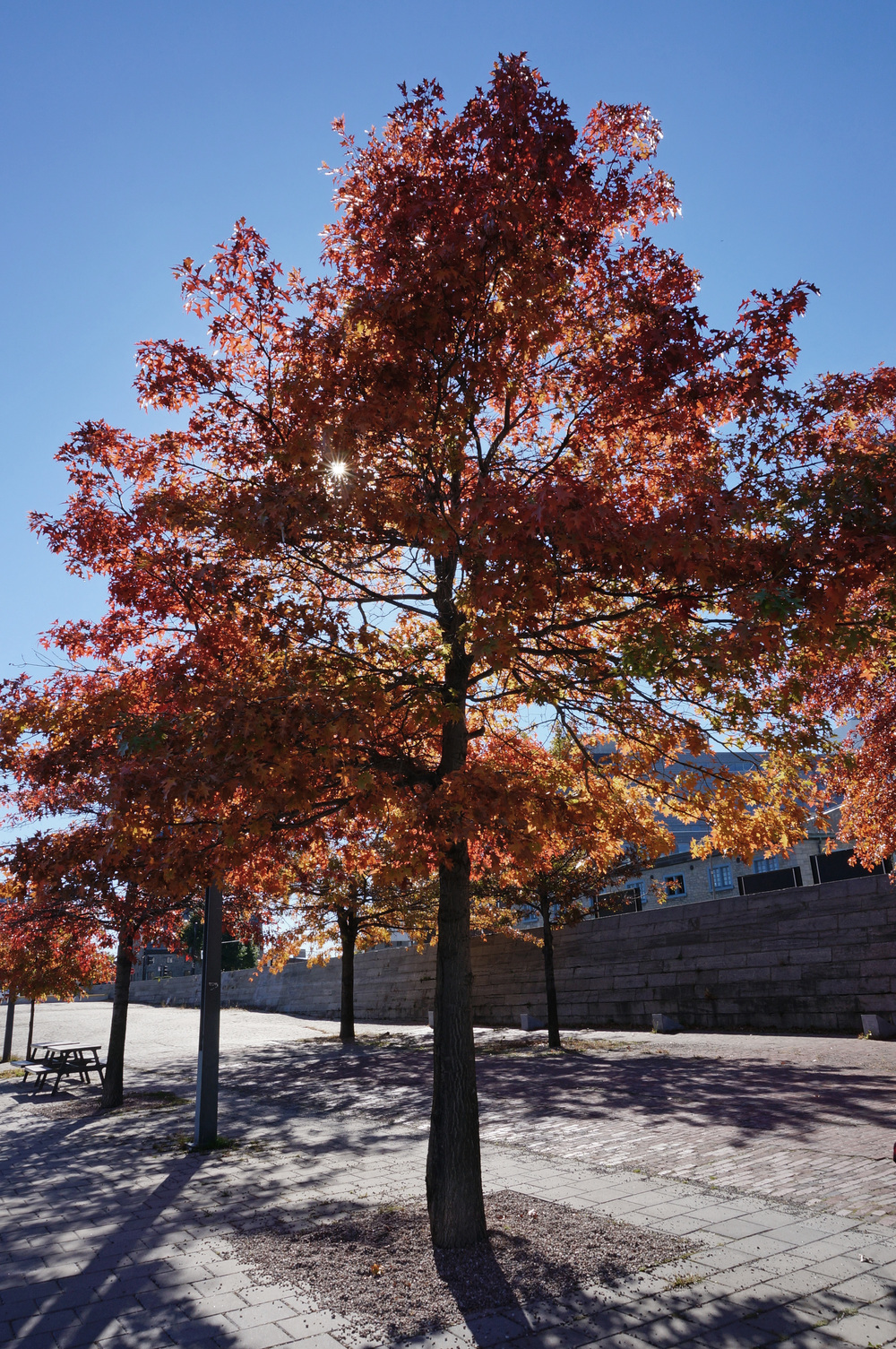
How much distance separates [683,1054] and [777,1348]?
11.6 m

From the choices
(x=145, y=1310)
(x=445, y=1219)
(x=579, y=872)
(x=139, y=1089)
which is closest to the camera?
(x=145, y=1310)

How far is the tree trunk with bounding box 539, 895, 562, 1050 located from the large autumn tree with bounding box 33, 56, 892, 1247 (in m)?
13.0

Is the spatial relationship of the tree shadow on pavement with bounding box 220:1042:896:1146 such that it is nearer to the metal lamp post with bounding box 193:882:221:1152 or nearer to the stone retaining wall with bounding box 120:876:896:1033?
the metal lamp post with bounding box 193:882:221:1152

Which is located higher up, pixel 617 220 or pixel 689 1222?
pixel 617 220

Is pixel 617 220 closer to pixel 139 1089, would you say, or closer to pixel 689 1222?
pixel 689 1222

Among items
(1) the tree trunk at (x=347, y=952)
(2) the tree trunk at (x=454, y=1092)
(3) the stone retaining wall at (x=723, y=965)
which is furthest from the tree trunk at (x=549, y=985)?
(2) the tree trunk at (x=454, y=1092)

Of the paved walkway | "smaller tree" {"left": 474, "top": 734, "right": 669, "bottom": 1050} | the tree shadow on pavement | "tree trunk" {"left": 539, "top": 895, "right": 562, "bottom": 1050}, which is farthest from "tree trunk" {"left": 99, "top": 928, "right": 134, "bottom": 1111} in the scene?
"tree trunk" {"left": 539, "top": 895, "right": 562, "bottom": 1050}

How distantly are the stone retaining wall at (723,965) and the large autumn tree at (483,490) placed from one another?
32.3ft

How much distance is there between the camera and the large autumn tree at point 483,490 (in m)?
5.10

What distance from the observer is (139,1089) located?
16000 mm

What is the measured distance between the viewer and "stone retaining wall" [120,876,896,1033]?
48.6 ft

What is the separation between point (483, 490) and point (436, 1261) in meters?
5.04

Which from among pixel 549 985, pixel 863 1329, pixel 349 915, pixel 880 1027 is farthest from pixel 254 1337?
pixel 349 915

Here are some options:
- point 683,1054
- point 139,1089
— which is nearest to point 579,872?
point 683,1054
